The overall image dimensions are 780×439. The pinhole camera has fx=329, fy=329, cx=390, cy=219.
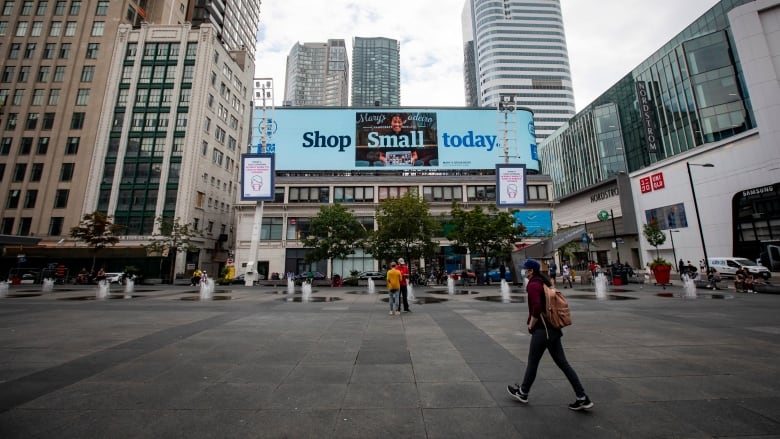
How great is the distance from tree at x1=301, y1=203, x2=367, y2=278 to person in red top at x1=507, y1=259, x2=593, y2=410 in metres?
31.4

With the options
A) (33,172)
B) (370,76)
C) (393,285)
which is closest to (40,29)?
(33,172)

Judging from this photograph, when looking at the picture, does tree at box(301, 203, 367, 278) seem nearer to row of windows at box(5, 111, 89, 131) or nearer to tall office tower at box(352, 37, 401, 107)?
row of windows at box(5, 111, 89, 131)

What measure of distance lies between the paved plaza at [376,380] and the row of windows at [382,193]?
37861 millimetres

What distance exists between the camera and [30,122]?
45.0 metres

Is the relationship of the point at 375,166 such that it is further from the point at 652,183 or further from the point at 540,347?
the point at 540,347

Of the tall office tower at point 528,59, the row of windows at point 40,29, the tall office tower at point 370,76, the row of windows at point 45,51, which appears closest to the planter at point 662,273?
the row of windows at point 45,51

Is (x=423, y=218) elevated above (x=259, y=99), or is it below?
below

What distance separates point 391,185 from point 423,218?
15923 mm

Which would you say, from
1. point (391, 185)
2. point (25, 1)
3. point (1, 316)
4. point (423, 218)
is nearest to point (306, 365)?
point (1, 316)

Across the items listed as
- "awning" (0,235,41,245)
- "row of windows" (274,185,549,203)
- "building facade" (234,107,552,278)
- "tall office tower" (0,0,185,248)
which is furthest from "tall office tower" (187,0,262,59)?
"awning" (0,235,41,245)

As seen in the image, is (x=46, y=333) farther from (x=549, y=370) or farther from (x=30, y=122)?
(x=30, y=122)

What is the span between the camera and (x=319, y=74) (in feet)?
582

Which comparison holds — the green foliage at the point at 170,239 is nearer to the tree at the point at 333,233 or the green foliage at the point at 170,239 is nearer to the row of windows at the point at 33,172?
the row of windows at the point at 33,172

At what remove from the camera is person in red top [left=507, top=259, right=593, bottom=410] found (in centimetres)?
401
